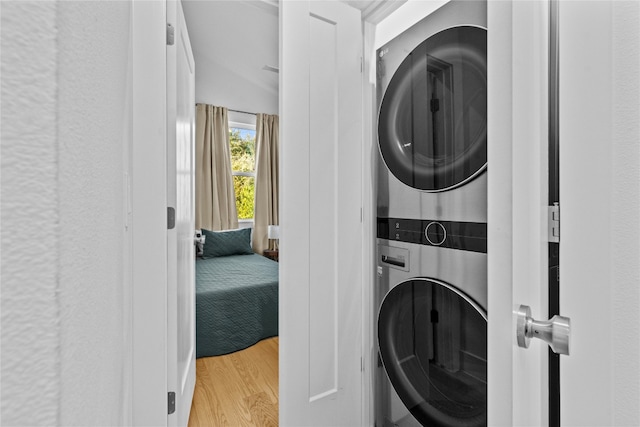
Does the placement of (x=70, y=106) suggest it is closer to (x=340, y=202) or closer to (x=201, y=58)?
(x=340, y=202)

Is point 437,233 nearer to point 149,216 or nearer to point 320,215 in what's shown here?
point 320,215

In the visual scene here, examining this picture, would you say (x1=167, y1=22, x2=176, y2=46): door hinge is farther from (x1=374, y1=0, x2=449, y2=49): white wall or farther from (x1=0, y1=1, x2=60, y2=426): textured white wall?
(x1=0, y1=1, x2=60, y2=426): textured white wall

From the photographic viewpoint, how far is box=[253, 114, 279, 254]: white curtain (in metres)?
4.68

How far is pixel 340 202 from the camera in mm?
1511

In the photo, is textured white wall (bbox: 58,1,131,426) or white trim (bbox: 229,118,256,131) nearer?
textured white wall (bbox: 58,1,131,426)

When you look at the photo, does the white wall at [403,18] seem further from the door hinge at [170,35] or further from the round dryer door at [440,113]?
the door hinge at [170,35]

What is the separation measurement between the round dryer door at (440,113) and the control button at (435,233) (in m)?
0.14

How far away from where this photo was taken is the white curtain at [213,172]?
431 centimetres

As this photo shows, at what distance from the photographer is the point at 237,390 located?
6.64 ft
